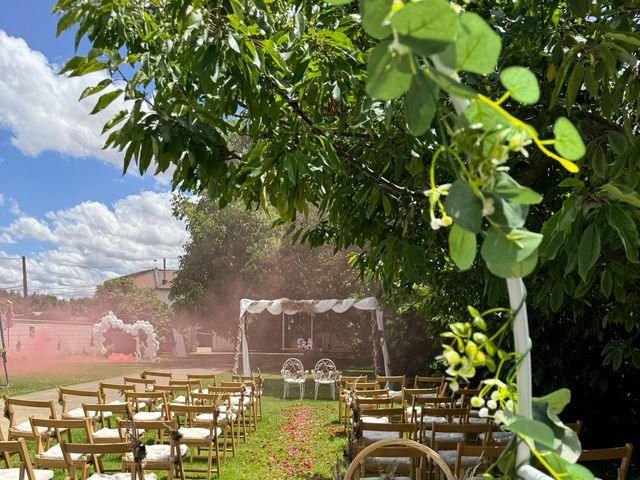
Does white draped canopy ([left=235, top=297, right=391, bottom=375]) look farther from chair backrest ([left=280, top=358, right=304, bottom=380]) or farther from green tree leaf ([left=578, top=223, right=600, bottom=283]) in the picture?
green tree leaf ([left=578, top=223, right=600, bottom=283])

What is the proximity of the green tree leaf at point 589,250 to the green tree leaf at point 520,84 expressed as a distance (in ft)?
2.68

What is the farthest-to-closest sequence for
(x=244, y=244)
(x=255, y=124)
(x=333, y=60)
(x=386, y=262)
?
1. (x=244, y=244)
2. (x=386, y=262)
3. (x=333, y=60)
4. (x=255, y=124)

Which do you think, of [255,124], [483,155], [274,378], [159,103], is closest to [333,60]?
[255,124]

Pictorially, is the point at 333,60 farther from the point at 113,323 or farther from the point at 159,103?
the point at 113,323

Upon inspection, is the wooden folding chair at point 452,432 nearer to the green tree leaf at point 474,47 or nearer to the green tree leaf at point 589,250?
the green tree leaf at point 589,250

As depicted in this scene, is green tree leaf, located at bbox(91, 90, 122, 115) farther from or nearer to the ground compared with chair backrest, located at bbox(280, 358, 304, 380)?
farther from the ground

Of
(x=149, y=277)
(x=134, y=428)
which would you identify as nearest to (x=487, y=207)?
(x=134, y=428)

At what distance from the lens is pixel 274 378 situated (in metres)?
18.9

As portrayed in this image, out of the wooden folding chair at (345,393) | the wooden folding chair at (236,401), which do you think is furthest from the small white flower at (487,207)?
the wooden folding chair at (345,393)

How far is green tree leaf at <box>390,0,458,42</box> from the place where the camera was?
0.38 meters

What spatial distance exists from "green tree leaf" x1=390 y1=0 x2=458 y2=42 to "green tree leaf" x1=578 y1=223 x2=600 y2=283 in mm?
927

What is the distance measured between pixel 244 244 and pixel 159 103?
2204cm

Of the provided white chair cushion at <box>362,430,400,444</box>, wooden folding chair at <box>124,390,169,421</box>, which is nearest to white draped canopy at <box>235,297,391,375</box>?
wooden folding chair at <box>124,390,169,421</box>

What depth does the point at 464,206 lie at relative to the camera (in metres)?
0.44
